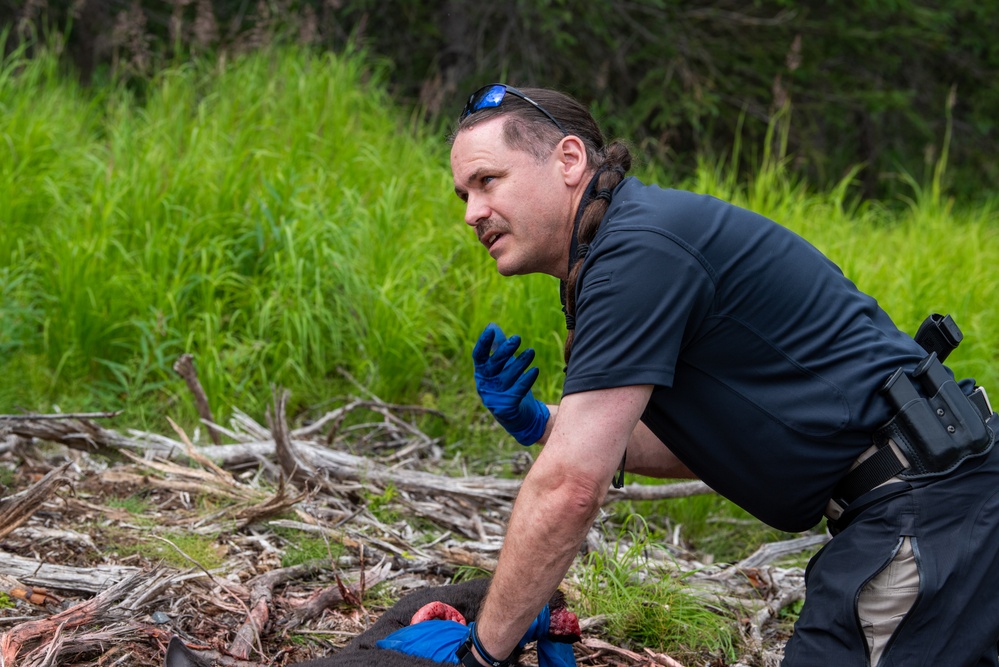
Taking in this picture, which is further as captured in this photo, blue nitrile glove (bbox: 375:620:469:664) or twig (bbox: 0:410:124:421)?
twig (bbox: 0:410:124:421)

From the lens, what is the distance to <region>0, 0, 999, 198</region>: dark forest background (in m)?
8.32

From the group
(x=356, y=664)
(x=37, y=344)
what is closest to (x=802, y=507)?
(x=356, y=664)

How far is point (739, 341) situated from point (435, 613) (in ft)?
3.61

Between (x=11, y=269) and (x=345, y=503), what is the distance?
252 centimetres

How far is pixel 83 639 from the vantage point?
102 inches

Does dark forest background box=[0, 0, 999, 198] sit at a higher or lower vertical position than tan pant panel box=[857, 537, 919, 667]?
higher

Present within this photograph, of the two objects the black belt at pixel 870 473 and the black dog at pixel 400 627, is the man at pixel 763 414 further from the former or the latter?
the black dog at pixel 400 627

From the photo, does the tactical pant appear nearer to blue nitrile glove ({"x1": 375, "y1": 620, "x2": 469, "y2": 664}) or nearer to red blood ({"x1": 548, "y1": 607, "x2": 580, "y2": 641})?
red blood ({"x1": 548, "y1": 607, "x2": 580, "y2": 641})

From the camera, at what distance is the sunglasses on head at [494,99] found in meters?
2.50

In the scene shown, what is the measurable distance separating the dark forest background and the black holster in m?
5.73

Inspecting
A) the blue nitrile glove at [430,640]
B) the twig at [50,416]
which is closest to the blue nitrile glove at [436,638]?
the blue nitrile glove at [430,640]

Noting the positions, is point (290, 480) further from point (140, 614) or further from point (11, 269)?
point (11, 269)

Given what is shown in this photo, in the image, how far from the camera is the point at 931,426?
85.0 inches

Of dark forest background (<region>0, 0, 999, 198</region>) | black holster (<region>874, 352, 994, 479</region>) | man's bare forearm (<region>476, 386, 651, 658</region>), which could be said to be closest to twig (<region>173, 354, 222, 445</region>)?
man's bare forearm (<region>476, 386, 651, 658</region>)
